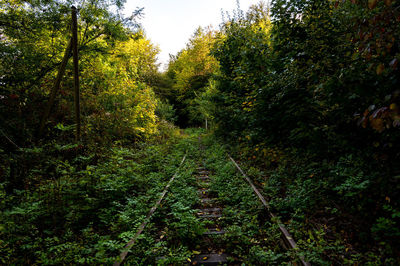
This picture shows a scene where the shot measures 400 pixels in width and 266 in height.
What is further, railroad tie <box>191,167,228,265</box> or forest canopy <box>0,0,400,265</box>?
railroad tie <box>191,167,228,265</box>

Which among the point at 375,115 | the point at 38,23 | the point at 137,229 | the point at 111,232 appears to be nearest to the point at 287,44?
the point at 375,115

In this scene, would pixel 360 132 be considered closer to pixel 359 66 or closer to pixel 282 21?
pixel 359 66

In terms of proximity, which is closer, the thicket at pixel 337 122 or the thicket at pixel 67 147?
the thicket at pixel 337 122

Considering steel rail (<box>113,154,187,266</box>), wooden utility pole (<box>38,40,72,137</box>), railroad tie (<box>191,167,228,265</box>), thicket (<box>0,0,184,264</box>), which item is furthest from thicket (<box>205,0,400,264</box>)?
wooden utility pole (<box>38,40,72,137</box>)

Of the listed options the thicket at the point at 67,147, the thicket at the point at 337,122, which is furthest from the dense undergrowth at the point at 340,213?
the thicket at the point at 67,147

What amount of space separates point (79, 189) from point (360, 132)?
18.5 ft

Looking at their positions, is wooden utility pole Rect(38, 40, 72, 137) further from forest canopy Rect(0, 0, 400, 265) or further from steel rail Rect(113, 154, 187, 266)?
steel rail Rect(113, 154, 187, 266)

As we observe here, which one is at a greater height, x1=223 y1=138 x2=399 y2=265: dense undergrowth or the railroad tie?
x1=223 y1=138 x2=399 y2=265: dense undergrowth

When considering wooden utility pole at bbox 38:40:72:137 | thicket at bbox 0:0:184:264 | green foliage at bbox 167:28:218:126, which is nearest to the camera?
thicket at bbox 0:0:184:264

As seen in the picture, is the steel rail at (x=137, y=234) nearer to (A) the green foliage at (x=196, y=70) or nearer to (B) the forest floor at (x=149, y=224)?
(B) the forest floor at (x=149, y=224)

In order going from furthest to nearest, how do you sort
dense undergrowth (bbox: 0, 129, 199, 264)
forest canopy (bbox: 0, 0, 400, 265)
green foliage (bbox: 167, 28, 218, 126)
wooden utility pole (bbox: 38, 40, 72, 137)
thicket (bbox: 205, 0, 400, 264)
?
green foliage (bbox: 167, 28, 218, 126) → wooden utility pole (bbox: 38, 40, 72, 137) → dense undergrowth (bbox: 0, 129, 199, 264) → forest canopy (bbox: 0, 0, 400, 265) → thicket (bbox: 205, 0, 400, 264)

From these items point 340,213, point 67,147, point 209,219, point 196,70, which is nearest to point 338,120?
point 340,213

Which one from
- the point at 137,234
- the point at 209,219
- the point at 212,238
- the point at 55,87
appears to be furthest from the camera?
the point at 55,87

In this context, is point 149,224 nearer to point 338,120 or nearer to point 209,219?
point 209,219
